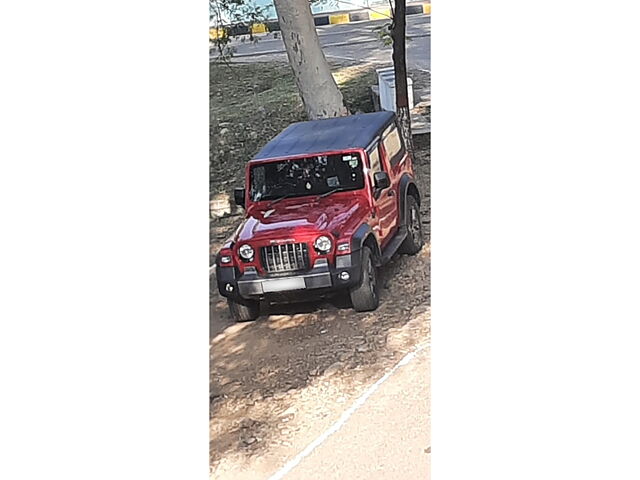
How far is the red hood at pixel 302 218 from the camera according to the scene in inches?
103

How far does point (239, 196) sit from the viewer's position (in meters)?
2.66

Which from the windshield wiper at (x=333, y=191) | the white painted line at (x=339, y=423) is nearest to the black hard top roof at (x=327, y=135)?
the windshield wiper at (x=333, y=191)

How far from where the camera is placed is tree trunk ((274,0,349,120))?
272cm

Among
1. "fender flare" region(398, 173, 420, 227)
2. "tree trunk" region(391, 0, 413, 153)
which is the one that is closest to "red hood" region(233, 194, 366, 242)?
"fender flare" region(398, 173, 420, 227)

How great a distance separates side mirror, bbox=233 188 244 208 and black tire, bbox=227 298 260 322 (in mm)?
264

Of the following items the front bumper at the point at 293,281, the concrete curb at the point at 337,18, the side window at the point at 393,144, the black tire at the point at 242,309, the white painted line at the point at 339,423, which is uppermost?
the concrete curb at the point at 337,18

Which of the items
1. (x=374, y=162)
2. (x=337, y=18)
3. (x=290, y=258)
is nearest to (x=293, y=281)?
(x=290, y=258)

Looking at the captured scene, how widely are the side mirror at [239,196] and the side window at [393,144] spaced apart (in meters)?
0.42

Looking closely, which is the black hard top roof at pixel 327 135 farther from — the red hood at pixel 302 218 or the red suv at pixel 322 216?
the red hood at pixel 302 218

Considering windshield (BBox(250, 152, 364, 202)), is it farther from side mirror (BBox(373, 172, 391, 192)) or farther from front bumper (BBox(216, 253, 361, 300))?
front bumper (BBox(216, 253, 361, 300))

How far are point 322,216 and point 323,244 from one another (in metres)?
0.08
